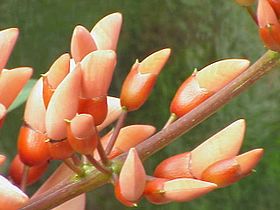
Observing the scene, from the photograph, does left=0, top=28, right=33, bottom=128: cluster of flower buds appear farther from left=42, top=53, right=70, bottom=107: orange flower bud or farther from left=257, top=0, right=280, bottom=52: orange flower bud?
left=257, top=0, right=280, bottom=52: orange flower bud

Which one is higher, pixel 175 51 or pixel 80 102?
pixel 80 102

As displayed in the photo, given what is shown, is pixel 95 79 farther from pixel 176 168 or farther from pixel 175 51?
pixel 175 51

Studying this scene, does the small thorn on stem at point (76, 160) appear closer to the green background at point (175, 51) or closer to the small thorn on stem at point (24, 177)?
the small thorn on stem at point (24, 177)

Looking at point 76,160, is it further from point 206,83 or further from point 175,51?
point 175,51

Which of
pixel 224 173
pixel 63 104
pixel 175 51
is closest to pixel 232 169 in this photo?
pixel 224 173

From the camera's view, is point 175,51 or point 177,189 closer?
point 177,189

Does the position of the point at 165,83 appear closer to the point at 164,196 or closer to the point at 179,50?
the point at 179,50

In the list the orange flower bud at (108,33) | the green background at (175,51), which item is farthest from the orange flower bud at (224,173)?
the green background at (175,51)
